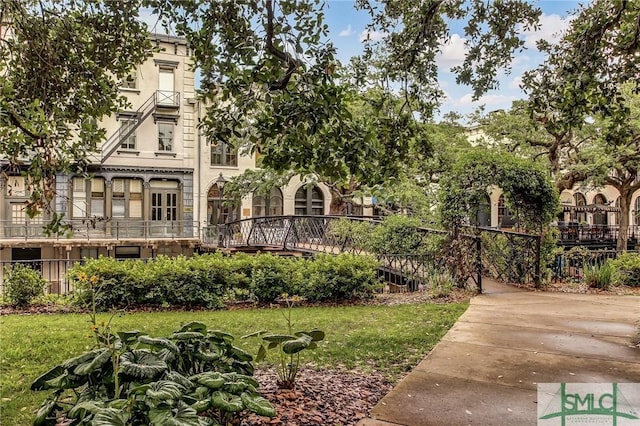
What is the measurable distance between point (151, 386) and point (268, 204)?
24.9 metres

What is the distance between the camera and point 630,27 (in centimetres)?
509

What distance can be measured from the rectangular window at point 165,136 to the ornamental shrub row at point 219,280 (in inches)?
639

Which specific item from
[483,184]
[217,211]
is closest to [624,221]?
[483,184]

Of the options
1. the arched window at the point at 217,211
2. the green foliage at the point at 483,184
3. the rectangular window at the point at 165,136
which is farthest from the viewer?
the arched window at the point at 217,211

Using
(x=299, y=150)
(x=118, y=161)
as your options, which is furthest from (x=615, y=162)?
(x=118, y=161)

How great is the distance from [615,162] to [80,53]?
57.1 feet

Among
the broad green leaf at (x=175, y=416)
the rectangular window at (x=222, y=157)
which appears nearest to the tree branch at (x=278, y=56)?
the broad green leaf at (x=175, y=416)

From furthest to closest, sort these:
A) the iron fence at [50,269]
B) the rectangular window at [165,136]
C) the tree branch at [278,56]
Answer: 1. the rectangular window at [165,136]
2. the iron fence at [50,269]
3. the tree branch at [278,56]

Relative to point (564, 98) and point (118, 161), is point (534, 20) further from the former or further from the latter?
point (118, 161)

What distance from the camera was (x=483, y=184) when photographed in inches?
374

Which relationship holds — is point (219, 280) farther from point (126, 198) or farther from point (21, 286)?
point (126, 198)

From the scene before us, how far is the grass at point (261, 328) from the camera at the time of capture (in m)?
4.21

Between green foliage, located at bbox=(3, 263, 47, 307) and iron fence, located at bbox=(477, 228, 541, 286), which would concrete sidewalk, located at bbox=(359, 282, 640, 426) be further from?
green foliage, located at bbox=(3, 263, 47, 307)

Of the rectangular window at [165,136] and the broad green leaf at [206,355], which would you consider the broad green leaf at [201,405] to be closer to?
the broad green leaf at [206,355]
